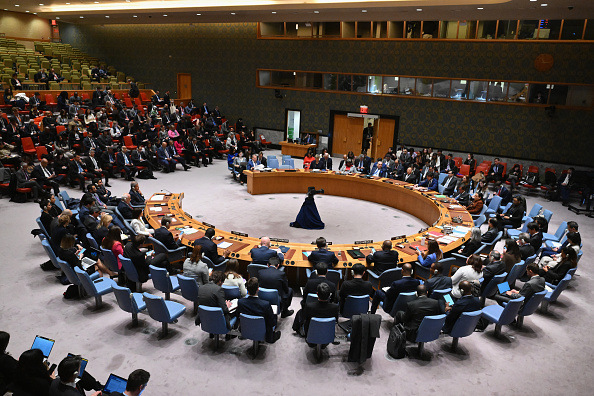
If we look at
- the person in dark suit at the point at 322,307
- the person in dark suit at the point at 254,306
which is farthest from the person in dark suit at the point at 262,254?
the person in dark suit at the point at 322,307

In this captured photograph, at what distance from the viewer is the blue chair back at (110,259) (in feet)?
24.2

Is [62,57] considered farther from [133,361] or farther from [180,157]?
[133,361]

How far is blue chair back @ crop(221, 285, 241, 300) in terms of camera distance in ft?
20.6

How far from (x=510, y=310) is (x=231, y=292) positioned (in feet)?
13.4

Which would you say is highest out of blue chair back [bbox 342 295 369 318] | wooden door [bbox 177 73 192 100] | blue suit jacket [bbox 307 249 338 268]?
wooden door [bbox 177 73 192 100]

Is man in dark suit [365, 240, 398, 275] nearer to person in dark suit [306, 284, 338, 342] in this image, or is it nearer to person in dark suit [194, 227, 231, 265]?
person in dark suit [306, 284, 338, 342]

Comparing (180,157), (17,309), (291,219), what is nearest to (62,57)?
(180,157)

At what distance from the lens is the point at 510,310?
251 inches

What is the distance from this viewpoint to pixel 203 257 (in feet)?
24.3

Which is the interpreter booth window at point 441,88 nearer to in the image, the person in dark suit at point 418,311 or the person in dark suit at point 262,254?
the person in dark suit at point 262,254

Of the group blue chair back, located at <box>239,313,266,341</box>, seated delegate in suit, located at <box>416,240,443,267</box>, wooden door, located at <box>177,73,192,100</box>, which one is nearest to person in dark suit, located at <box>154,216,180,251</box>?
blue chair back, located at <box>239,313,266,341</box>

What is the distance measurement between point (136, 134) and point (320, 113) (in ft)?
27.9

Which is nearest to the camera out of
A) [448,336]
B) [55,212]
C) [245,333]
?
[245,333]

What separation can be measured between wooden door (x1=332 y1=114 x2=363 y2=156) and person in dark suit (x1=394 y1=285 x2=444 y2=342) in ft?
50.2
